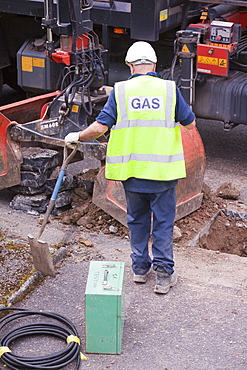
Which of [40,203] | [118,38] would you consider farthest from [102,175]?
[118,38]

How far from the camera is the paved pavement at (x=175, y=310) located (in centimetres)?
389

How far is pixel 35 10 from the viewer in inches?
277

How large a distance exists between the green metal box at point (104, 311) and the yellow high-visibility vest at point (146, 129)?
2.47 ft

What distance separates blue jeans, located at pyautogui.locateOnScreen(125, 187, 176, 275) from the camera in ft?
14.5

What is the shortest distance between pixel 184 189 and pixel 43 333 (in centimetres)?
205

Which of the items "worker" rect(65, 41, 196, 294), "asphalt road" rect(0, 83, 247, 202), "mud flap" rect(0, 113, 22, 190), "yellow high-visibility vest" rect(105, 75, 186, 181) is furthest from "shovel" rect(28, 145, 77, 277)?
"asphalt road" rect(0, 83, 247, 202)

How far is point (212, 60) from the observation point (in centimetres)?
650

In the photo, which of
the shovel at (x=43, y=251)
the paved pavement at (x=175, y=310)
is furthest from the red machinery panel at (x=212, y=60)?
Answer: the shovel at (x=43, y=251)

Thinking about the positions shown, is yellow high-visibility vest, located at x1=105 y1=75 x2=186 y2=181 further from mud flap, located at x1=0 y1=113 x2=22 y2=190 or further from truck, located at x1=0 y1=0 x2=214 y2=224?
mud flap, located at x1=0 y1=113 x2=22 y2=190

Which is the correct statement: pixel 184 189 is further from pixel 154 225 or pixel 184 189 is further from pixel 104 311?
pixel 104 311

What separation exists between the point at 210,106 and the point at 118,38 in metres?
1.36

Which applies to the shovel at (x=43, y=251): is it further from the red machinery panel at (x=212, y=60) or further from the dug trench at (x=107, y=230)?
the red machinery panel at (x=212, y=60)

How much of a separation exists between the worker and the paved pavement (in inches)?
21.1

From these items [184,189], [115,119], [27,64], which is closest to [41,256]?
[115,119]
